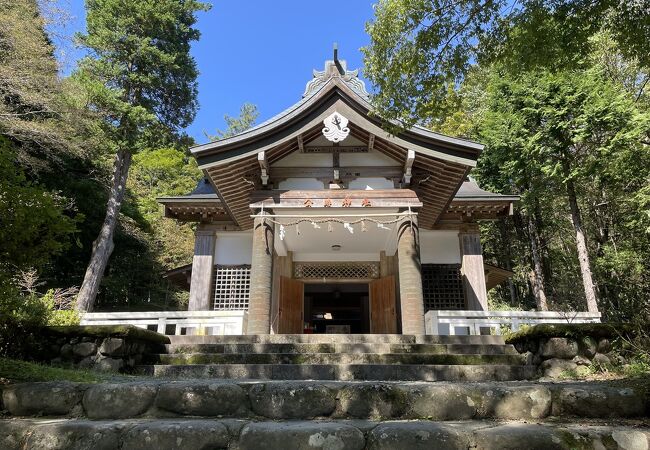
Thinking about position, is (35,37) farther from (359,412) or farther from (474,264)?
(359,412)

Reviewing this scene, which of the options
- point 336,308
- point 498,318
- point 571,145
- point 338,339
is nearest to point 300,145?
point 338,339

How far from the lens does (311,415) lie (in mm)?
2750

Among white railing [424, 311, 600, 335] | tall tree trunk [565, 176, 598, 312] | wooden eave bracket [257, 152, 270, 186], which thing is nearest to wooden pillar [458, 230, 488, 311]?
white railing [424, 311, 600, 335]

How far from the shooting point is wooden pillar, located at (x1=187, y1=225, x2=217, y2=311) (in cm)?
1139

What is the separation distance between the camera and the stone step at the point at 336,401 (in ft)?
8.97

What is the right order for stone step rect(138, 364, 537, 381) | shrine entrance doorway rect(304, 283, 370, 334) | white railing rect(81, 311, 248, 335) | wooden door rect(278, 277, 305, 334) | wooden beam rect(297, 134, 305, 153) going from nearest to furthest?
stone step rect(138, 364, 537, 381) < white railing rect(81, 311, 248, 335) < wooden beam rect(297, 134, 305, 153) < wooden door rect(278, 277, 305, 334) < shrine entrance doorway rect(304, 283, 370, 334)

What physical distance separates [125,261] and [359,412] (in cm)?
2407

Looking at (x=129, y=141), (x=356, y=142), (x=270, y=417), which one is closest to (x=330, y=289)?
(x=356, y=142)

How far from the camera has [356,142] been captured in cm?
1038

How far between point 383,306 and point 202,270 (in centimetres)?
519

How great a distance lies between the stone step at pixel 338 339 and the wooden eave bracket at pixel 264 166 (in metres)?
4.16

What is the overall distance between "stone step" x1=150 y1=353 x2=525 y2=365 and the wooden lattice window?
18.4 ft

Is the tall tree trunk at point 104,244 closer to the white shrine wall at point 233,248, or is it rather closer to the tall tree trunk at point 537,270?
the white shrine wall at point 233,248

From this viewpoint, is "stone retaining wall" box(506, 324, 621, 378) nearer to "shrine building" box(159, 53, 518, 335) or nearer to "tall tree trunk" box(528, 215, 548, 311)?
"shrine building" box(159, 53, 518, 335)
